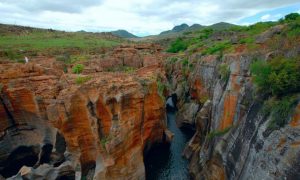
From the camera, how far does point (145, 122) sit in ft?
64.9

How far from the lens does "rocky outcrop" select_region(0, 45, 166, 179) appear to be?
Result: 57.0ft

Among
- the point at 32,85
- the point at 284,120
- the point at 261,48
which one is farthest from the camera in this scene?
the point at 32,85

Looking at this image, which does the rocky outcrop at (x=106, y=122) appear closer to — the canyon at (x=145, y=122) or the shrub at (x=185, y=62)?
the canyon at (x=145, y=122)

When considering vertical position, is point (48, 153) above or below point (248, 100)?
below

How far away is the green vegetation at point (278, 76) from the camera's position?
38.0 ft

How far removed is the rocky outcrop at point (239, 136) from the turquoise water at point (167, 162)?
112 cm

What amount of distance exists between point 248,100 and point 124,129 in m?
8.54

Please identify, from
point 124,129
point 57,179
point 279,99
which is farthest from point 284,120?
point 57,179

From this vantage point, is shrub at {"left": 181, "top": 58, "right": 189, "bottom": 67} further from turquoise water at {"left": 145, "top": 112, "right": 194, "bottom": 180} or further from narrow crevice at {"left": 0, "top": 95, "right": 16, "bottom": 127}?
narrow crevice at {"left": 0, "top": 95, "right": 16, "bottom": 127}

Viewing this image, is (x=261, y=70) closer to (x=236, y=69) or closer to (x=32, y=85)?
(x=236, y=69)

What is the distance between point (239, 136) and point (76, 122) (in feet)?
38.6

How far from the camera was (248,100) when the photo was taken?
1477 cm

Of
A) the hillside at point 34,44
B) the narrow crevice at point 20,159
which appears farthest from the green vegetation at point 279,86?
the hillside at point 34,44

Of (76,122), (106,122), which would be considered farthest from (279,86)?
(76,122)
